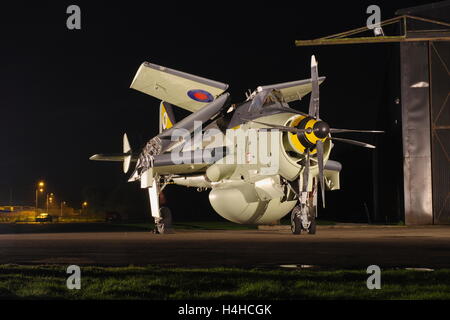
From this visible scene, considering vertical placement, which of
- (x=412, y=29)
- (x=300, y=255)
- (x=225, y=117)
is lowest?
(x=300, y=255)

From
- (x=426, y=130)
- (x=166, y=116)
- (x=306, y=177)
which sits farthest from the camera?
(x=426, y=130)

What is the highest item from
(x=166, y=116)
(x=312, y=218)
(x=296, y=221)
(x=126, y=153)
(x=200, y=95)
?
(x=200, y=95)

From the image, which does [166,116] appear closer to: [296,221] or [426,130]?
[296,221]

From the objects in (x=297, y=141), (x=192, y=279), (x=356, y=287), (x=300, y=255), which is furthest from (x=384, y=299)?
(x=297, y=141)

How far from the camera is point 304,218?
Answer: 2264 cm

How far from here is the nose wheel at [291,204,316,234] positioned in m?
22.4

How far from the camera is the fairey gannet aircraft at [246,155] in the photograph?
21.5 m

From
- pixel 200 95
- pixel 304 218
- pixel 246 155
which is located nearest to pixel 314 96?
pixel 246 155

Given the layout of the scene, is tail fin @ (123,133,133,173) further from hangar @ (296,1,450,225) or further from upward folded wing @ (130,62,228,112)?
hangar @ (296,1,450,225)

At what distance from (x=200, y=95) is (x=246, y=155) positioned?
9.64 m

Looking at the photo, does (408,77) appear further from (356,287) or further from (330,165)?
(356,287)

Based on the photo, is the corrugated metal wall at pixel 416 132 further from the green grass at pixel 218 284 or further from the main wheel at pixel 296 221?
the green grass at pixel 218 284
